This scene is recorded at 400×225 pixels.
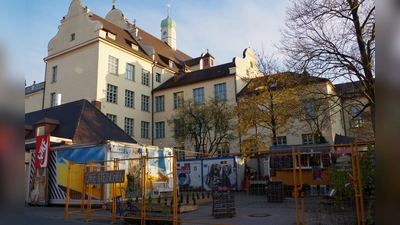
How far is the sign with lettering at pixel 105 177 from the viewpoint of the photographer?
10.4 meters

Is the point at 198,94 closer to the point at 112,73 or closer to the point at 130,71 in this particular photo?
the point at 130,71

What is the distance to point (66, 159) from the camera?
1738 centimetres

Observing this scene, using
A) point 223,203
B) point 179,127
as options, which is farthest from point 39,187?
point 179,127

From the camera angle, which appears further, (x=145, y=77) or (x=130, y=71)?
(x=145, y=77)

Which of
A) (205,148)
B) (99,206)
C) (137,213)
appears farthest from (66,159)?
(205,148)

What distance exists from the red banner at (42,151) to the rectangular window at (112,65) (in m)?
20.5

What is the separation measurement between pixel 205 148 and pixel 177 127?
3.89 meters

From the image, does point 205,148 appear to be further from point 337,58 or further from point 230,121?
point 337,58

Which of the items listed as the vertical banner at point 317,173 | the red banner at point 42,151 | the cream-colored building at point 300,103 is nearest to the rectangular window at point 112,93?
the cream-colored building at point 300,103

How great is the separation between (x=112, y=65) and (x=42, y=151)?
71.6 feet

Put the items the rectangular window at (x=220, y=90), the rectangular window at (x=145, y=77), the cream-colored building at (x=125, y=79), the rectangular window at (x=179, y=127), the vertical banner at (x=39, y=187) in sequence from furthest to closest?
the rectangular window at (x=145, y=77), the rectangular window at (x=220, y=90), the cream-colored building at (x=125, y=79), the rectangular window at (x=179, y=127), the vertical banner at (x=39, y=187)

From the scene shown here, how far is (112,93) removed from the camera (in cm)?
3762

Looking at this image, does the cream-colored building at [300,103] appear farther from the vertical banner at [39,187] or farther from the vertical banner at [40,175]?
the vertical banner at [39,187]

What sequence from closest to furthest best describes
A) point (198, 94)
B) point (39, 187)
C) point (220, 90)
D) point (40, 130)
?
point (39, 187), point (40, 130), point (220, 90), point (198, 94)
